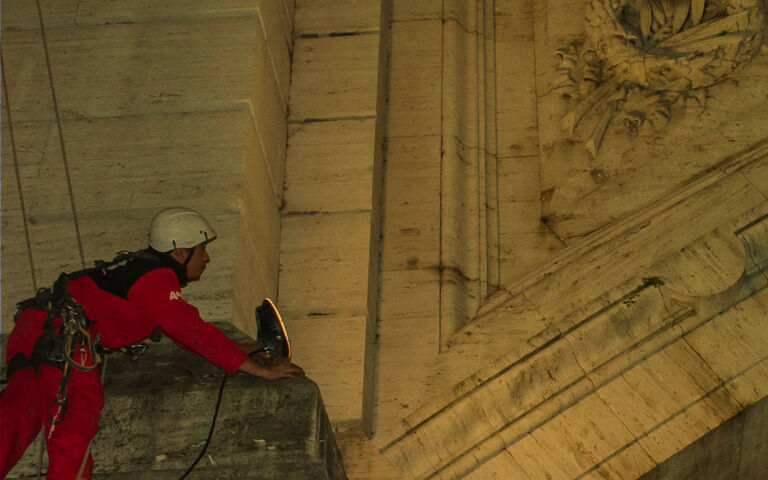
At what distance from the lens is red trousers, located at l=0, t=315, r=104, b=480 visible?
433 cm

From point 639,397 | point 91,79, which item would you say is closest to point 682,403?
point 639,397

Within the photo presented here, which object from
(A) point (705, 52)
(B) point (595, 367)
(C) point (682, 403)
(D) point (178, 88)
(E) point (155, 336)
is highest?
(D) point (178, 88)

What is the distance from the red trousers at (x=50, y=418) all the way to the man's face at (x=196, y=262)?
668 mm

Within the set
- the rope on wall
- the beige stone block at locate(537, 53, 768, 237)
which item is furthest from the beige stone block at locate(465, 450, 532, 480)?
the rope on wall

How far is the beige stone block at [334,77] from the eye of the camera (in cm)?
698

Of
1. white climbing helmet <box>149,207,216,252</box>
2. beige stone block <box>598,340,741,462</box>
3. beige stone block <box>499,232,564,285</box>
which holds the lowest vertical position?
beige stone block <box>598,340,741,462</box>

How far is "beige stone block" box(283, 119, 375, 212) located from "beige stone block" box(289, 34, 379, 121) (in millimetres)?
102

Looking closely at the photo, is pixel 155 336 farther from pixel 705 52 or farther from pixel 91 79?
pixel 705 52

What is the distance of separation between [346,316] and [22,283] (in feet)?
5.68

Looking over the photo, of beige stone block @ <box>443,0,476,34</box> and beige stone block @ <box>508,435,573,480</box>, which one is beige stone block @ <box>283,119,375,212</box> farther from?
beige stone block @ <box>508,435,573,480</box>

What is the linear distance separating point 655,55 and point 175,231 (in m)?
3.47

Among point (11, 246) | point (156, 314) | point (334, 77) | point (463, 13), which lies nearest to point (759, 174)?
point (463, 13)

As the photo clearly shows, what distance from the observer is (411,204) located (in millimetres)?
6820

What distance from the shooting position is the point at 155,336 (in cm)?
478
